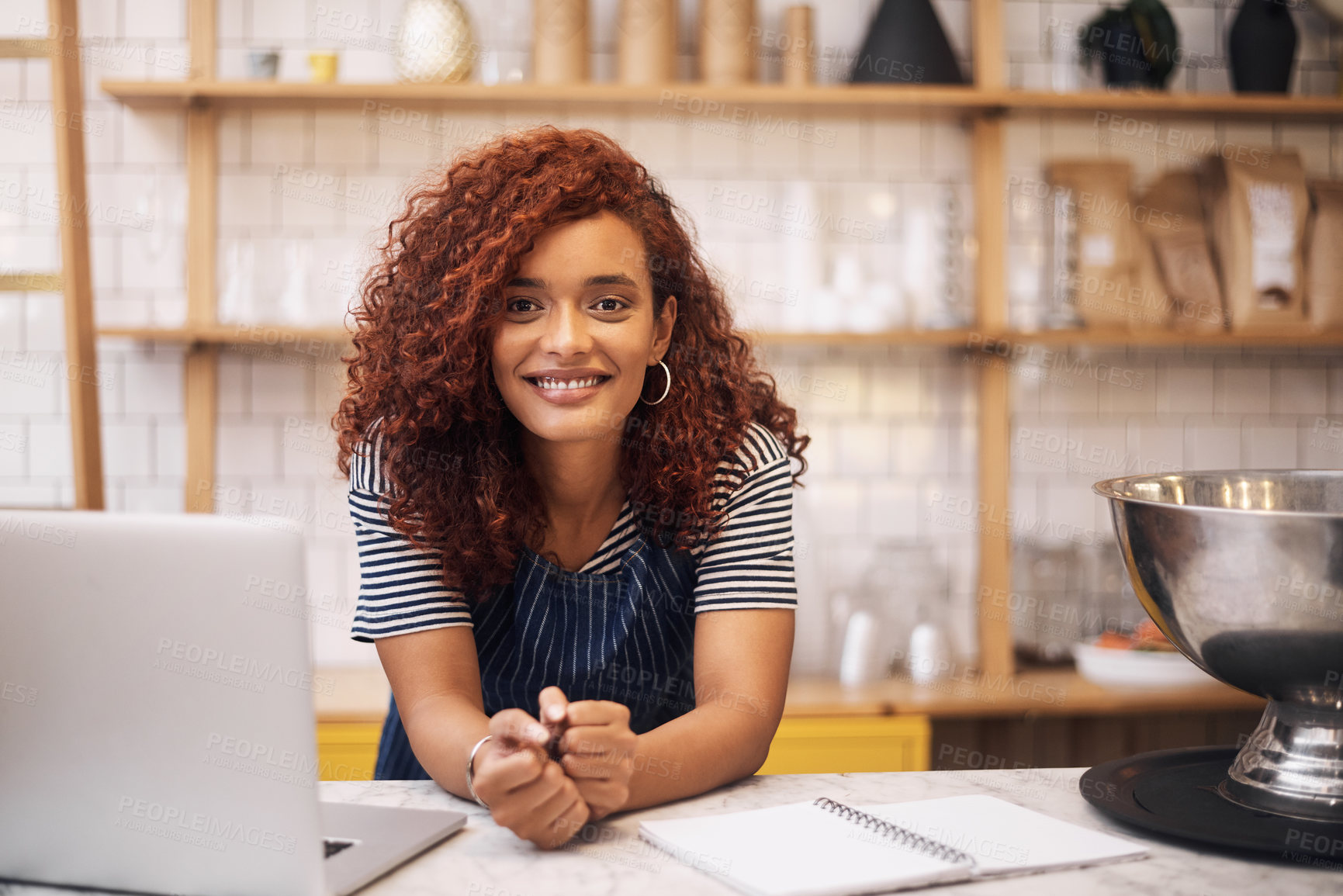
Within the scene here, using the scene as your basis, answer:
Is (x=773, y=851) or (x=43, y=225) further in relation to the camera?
(x=43, y=225)

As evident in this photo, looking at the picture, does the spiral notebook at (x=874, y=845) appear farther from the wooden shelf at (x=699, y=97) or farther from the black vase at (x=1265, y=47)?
the black vase at (x=1265, y=47)

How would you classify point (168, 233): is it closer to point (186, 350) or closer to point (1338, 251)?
point (186, 350)

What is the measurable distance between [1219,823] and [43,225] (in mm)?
2942

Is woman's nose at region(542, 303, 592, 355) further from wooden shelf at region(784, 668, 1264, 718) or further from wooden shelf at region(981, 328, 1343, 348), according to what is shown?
wooden shelf at region(981, 328, 1343, 348)

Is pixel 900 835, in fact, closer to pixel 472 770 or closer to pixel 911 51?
pixel 472 770

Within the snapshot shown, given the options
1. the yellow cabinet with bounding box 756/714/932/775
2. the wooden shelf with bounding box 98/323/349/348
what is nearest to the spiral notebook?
the yellow cabinet with bounding box 756/714/932/775

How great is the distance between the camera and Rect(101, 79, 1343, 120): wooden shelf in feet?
8.60

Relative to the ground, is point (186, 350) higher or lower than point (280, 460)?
higher

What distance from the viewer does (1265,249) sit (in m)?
2.79

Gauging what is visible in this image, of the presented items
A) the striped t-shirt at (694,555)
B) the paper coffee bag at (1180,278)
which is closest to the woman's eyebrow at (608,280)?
the striped t-shirt at (694,555)

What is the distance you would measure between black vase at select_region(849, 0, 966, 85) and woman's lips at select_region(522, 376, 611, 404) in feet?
5.75

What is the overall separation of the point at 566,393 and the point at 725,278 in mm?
1609

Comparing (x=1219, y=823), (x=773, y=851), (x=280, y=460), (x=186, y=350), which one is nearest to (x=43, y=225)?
(x=186, y=350)

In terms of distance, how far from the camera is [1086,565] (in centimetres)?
301
